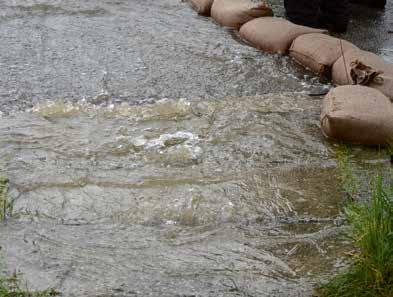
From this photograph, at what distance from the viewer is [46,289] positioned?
267 cm

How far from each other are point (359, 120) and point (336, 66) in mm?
1245

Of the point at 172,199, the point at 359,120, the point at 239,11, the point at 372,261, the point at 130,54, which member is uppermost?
the point at 372,261

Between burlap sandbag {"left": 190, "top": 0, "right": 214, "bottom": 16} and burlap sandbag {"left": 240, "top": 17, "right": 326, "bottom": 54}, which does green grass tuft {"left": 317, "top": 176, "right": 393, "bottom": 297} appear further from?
burlap sandbag {"left": 190, "top": 0, "right": 214, "bottom": 16}

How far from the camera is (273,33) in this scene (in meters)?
5.86

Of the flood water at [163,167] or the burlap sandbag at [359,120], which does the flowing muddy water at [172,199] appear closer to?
the flood water at [163,167]

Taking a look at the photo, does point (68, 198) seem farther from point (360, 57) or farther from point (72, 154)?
point (360, 57)

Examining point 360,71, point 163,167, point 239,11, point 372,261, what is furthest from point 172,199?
point 239,11

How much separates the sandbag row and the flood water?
0.15 metres

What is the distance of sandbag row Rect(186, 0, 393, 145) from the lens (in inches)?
162

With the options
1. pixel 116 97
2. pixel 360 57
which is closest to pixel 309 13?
pixel 360 57

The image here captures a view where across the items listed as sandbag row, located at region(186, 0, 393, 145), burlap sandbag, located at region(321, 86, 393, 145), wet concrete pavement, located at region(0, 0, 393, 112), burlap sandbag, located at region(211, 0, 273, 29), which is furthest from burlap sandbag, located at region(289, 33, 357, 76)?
burlap sandbag, located at region(321, 86, 393, 145)

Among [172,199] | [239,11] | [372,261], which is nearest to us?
[372,261]

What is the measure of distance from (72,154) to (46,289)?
140cm

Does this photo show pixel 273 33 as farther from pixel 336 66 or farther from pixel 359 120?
pixel 359 120
